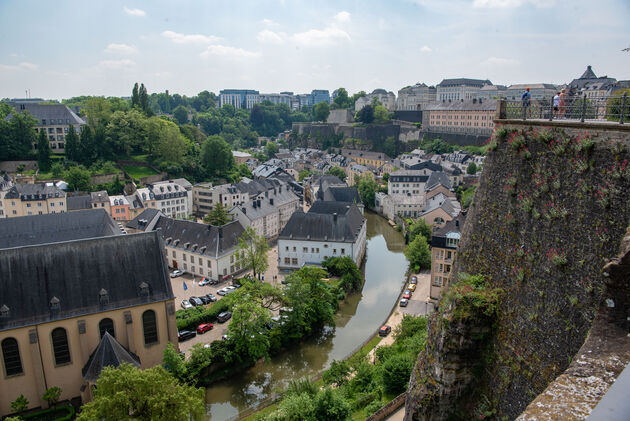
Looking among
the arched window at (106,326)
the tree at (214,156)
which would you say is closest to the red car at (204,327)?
the arched window at (106,326)

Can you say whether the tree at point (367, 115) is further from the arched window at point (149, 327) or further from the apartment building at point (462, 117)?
the arched window at point (149, 327)

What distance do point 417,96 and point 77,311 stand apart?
11566 centimetres

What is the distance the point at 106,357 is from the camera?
21.1m

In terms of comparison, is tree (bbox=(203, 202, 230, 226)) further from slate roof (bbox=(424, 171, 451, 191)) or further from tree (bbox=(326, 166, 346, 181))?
tree (bbox=(326, 166, 346, 181))

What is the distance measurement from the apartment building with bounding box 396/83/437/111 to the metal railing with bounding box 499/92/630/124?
115 meters

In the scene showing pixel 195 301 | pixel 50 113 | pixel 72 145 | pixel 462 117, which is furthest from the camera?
pixel 462 117

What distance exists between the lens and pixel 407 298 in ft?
106

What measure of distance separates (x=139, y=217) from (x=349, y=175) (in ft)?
133

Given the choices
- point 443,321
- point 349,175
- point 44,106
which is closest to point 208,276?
point 443,321

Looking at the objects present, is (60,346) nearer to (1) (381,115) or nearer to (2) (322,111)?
(1) (381,115)

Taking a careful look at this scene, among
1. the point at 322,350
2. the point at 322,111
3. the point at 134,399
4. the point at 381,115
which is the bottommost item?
the point at 322,350

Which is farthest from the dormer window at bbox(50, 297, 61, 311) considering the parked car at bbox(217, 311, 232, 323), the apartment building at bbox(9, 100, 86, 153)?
the apartment building at bbox(9, 100, 86, 153)

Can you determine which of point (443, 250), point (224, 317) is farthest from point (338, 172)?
point (224, 317)

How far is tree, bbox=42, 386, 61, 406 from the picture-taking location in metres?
20.4
